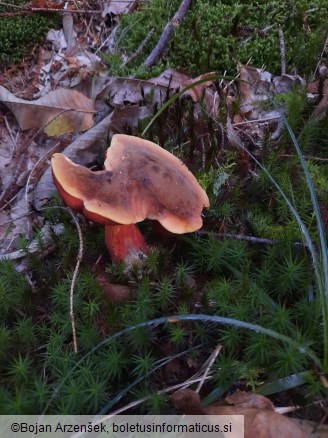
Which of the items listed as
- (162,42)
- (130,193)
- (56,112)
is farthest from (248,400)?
(162,42)

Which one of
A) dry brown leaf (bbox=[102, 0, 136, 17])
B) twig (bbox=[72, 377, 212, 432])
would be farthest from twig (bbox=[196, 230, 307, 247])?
dry brown leaf (bbox=[102, 0, 136, 17])

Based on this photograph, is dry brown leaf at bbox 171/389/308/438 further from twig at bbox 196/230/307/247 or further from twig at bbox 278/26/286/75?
twig at bbox 278/26/286/75

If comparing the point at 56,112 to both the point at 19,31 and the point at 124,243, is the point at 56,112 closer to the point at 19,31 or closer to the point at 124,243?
the point at 19,31

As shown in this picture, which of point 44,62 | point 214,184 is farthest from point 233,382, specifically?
point 44,62

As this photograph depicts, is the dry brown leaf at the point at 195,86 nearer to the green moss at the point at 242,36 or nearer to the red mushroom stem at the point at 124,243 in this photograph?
the green moss at the point at 242,36

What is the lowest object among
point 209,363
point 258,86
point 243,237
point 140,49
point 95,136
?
point 209,363
